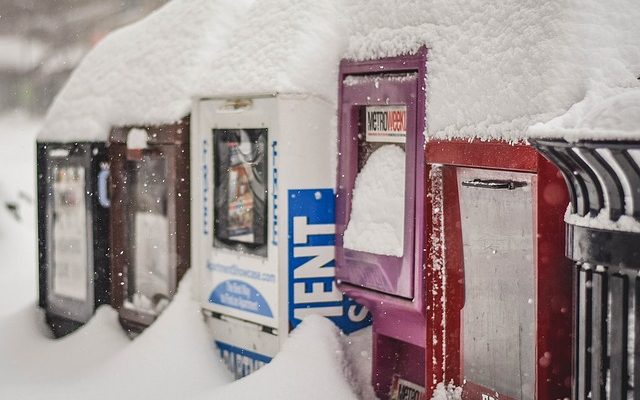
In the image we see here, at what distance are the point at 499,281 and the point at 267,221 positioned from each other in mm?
1599

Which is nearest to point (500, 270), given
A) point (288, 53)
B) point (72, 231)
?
point (288, 53)

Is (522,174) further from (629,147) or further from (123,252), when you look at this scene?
(123,252)

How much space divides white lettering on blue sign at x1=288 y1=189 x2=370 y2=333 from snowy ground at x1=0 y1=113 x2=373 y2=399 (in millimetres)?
92

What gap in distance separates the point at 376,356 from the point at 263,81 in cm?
154

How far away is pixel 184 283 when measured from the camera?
5.67 metres

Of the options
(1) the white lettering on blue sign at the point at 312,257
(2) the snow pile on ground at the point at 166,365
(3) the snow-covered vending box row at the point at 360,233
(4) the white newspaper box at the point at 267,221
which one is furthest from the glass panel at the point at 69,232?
(1) the white lettering on blue sign at the point at 312,257

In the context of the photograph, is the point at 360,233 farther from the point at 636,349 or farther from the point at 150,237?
the point at 636,349

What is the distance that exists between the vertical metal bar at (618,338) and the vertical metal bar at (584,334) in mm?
109

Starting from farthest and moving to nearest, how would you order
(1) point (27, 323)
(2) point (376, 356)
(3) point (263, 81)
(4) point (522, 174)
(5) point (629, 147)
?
(1) point (27, 323), (3) point (263, 81), (2) point (376, 356), (4) point (522, 174), (5) point (629, 147)

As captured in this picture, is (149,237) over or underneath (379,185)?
underneath

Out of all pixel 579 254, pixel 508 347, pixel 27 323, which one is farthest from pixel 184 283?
pixel 579 254

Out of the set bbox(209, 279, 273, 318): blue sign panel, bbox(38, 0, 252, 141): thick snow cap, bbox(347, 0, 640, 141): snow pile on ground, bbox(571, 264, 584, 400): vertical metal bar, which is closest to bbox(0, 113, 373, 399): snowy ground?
bbox(209, 279, 273, 318): blue sign panel

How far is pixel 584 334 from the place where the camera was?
2.90 meters

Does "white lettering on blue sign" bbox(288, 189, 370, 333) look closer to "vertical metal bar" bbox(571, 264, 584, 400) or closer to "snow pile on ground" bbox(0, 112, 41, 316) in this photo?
"vertical metal bar" bbox(571, 264, 584, 400)
